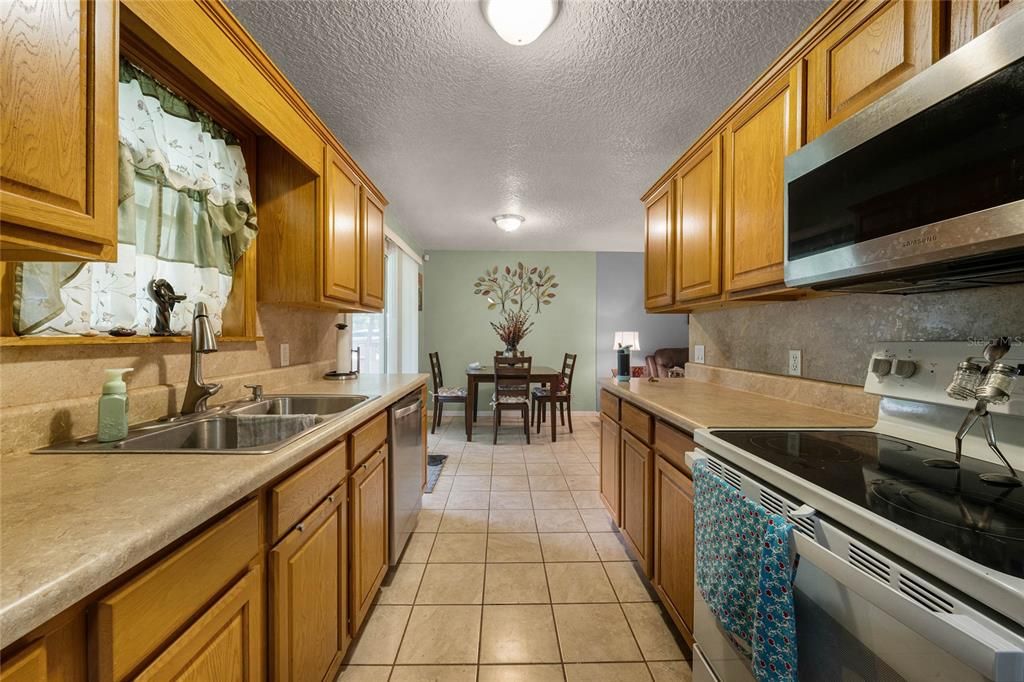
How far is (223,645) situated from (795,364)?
209 cm

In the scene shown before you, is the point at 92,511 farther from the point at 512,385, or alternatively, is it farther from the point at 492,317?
the point at 492,317

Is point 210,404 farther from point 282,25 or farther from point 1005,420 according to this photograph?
point 1005,420

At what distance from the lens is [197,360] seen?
4.60ft

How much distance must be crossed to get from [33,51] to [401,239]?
3.94m

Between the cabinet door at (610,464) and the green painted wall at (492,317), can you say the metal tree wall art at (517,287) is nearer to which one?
the green painted wall at (492,317)

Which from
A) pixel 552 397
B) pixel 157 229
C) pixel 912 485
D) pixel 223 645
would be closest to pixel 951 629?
pixel 912 485

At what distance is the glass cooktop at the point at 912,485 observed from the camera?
607mm

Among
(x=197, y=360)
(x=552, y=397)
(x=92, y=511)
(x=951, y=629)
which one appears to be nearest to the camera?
(x=951, y=629)

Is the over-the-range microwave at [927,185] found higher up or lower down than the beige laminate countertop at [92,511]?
higher up

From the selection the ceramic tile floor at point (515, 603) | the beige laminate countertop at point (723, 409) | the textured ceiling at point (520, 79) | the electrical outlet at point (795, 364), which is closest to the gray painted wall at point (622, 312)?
the textured ceiling at point (520, 79)

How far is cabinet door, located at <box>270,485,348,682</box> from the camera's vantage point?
972mm

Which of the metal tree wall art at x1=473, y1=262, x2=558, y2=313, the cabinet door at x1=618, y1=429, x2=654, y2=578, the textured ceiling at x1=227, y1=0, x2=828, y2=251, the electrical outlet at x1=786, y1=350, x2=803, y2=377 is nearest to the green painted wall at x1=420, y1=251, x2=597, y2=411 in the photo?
the metal tree wall art at x1=473, y1=262, x2=558, y2=313

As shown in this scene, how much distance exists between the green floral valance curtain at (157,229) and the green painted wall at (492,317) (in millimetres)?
4218

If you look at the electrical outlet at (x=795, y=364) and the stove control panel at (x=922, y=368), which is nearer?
the stove control panel at (x=922, y=368)
